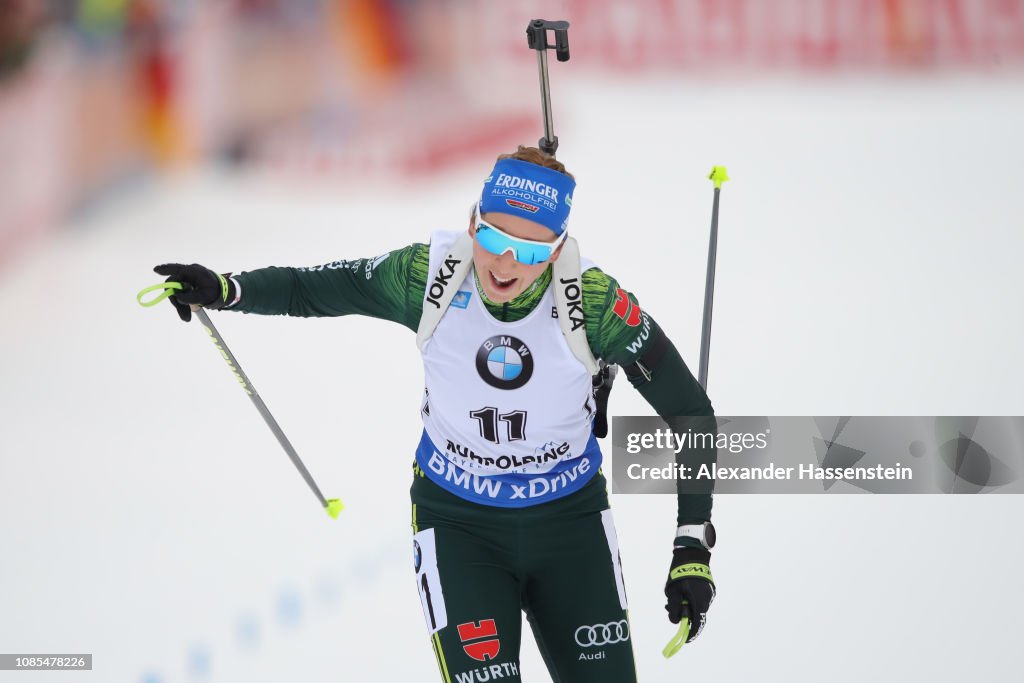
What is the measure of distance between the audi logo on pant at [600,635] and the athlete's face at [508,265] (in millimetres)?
868

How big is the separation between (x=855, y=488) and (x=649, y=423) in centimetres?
100

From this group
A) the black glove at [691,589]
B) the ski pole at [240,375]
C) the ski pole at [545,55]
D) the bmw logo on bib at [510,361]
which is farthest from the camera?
the ski pole at [545,55]

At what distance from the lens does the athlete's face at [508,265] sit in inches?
122

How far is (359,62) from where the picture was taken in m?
7.92

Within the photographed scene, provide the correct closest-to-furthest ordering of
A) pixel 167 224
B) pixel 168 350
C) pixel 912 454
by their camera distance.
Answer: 1. pixel 912 454
2. pixel 168 350
3. pixel 167 224

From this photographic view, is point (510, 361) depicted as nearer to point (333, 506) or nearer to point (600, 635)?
point (600, 635)

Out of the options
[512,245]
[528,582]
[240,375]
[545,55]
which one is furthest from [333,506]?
[545,55]

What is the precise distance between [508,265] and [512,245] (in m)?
0.05

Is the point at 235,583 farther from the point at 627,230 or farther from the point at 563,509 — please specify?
the point at 627,230

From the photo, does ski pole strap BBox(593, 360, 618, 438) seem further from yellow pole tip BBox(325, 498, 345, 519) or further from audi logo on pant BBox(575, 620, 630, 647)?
yellow pole tip BBox(325, 498, 345, 519)

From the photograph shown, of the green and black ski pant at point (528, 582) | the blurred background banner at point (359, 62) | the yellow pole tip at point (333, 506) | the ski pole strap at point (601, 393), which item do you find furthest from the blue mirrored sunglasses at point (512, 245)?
the blurred background banner at point (359, 62)

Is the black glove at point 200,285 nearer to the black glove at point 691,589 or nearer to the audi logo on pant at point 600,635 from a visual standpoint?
the audi logo on pant at point 600,635

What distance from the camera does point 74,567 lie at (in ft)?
15.9

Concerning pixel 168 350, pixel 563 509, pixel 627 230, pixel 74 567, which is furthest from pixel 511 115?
Result: pixel 563 509
